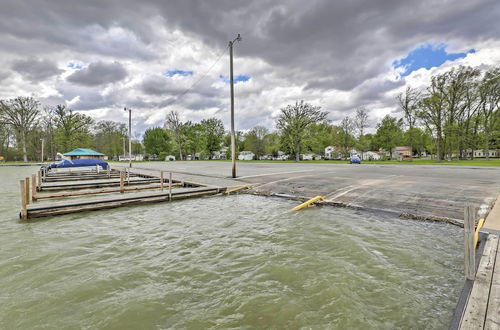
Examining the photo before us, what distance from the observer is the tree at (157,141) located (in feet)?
254

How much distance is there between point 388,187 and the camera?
10.6 meters

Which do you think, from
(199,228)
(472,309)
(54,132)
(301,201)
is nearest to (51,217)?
(199,228)

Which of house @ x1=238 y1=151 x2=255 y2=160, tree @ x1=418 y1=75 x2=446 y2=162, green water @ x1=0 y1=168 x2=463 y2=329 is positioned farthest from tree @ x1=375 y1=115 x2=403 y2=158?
green water @ x1=0 y1=168 x2=463 y2=329

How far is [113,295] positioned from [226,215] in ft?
15.3

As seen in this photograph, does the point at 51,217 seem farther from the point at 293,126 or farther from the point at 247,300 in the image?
the point at 293,126

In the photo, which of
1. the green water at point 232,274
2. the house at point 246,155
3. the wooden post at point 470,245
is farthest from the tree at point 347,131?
the wooden post at point 470,245

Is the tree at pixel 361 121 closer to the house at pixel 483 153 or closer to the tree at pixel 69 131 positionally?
the house at pixel 483 153

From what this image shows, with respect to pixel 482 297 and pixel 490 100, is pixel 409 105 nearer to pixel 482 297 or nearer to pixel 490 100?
pixel 490 100

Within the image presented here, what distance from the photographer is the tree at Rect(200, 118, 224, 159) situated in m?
73.4

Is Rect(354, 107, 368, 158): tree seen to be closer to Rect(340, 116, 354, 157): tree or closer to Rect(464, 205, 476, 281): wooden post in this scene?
Rect(340, 116, 354, 157): tree

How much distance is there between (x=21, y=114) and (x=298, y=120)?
56.2m

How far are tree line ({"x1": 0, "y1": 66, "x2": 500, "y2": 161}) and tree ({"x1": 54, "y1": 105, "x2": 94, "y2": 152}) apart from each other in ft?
0.60

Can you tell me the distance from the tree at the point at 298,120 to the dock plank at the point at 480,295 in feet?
150

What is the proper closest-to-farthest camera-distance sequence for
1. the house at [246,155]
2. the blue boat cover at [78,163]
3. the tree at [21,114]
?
the blue boat cover at [78,163], the tree at [21,114], the house at [246,155]
